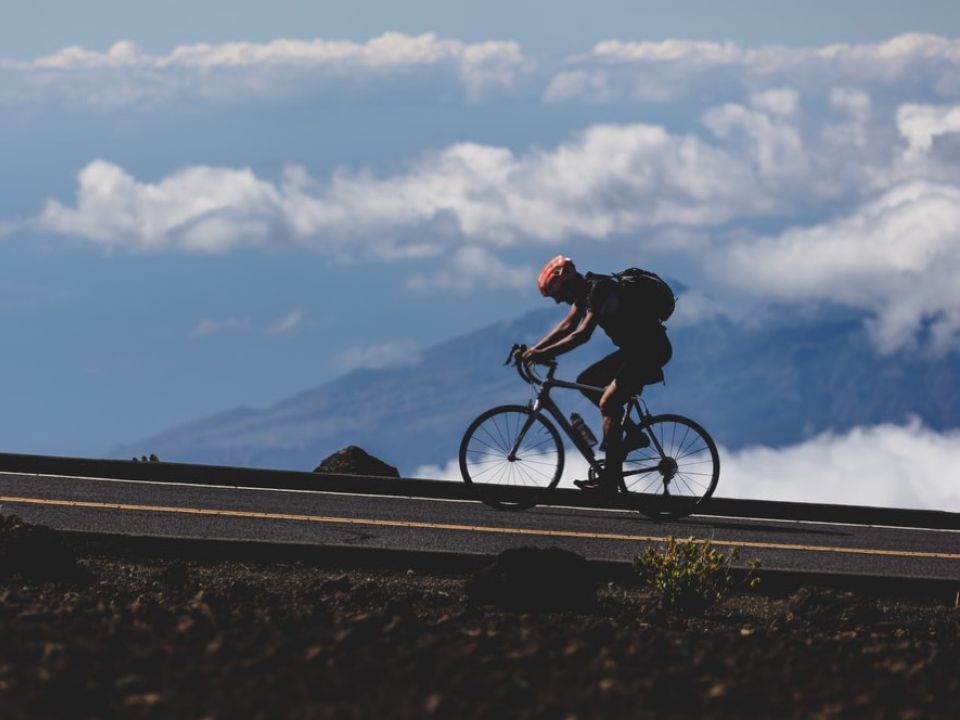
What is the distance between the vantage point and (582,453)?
11.7 meters

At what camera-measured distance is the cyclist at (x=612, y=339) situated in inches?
433

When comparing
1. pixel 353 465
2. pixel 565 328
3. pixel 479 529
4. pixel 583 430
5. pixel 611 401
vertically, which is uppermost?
pixel 565 328

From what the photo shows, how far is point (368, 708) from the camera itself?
4906mm

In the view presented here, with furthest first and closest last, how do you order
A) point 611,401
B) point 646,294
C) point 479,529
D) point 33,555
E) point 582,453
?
point 582,453
point 611,401
point 479,529
point 646,294
point 33,555

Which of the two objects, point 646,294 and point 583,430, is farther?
point 583,430

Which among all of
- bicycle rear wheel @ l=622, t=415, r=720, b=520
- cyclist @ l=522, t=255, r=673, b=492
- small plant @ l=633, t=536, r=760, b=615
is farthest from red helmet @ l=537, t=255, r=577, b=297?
small plant @ l=633, t=536, r=760, b=615

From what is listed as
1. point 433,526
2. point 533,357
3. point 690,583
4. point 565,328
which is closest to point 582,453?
point 533,357

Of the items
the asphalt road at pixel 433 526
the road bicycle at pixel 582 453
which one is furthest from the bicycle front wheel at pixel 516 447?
the asphalt road at pixel 433 526

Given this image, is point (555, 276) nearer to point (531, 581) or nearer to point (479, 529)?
point (479, 529)

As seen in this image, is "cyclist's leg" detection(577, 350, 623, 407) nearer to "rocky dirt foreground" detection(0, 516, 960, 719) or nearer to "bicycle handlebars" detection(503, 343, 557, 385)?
"bicycle handlebars" detection(503, 343, 557, 385)

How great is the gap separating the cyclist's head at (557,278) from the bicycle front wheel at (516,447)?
→ 1154 millimetres

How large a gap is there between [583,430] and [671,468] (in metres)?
0.74

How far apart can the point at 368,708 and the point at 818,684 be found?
5.43 feet

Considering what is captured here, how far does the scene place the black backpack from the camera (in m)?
10.9
